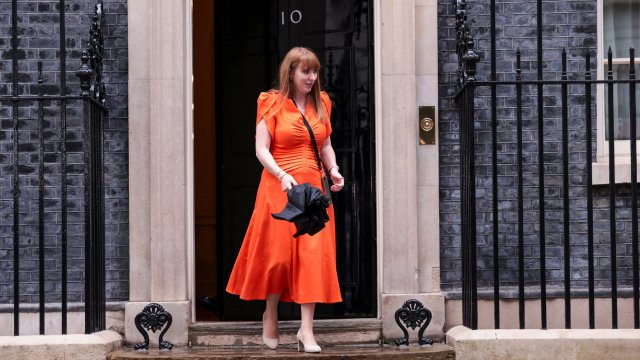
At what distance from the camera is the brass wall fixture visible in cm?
791

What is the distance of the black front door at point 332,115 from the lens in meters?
8.34

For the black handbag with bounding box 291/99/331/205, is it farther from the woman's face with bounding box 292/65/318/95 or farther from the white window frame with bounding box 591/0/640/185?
the white window frame with bounding box 591/0/640/185

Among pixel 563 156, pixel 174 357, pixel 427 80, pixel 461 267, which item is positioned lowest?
pixel 174 357

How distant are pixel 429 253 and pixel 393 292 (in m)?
0.37

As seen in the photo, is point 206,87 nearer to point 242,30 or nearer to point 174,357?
point 242,30

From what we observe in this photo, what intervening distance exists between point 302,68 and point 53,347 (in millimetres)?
2349

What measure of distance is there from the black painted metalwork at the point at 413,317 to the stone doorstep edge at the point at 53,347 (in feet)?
6.48

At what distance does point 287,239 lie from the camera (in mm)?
7066

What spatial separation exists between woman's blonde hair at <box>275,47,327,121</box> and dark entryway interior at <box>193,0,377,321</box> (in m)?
1.09

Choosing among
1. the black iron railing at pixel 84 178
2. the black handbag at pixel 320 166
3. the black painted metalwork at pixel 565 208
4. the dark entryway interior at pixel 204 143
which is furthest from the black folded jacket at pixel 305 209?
the dark entryway interior at pixel 204 143

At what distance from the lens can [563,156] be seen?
7312 millimetres

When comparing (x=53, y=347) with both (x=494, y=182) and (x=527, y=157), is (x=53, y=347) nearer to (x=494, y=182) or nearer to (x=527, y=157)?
(x=494, y=182)

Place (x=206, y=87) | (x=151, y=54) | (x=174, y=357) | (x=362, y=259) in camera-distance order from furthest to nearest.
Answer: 1. (x=206, y=87)
2. (x=362, y=259)
3. (x=151, y=54)
4. (x=174, y=357)

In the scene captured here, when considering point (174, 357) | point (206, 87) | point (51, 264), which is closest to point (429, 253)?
point (174, 357)
